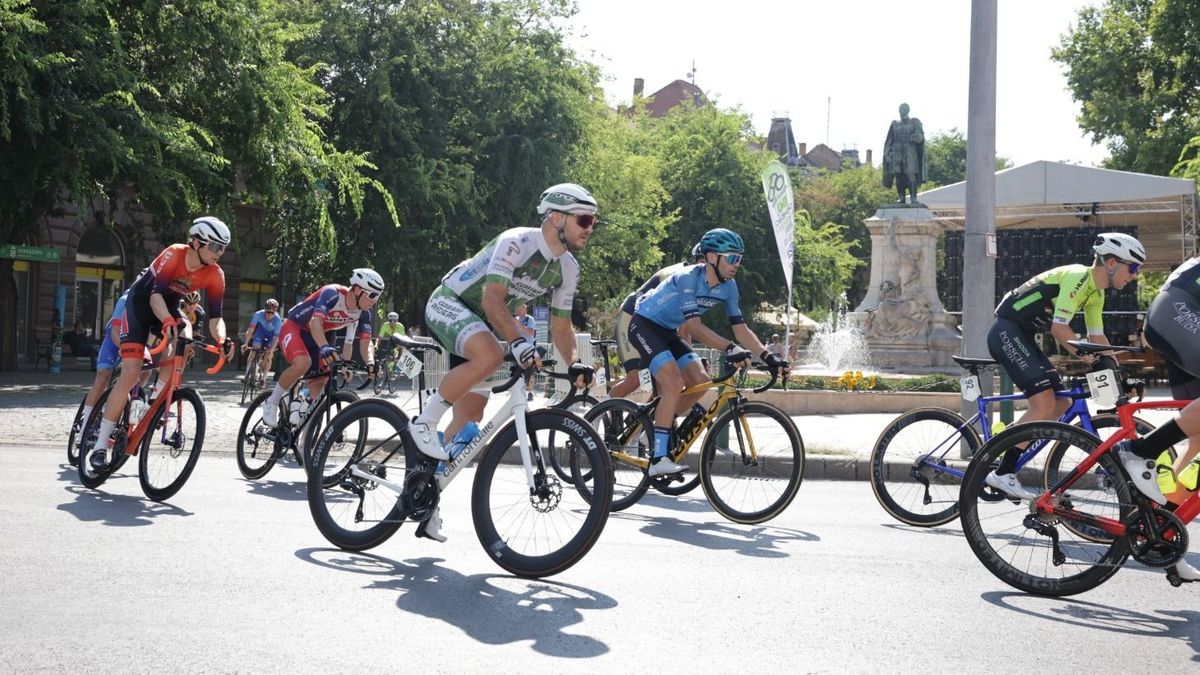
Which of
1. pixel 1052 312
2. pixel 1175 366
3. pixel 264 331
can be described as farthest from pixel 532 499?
pixel 264 331

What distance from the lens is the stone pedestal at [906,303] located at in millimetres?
29297

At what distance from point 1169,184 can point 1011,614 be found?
2691 centimetres

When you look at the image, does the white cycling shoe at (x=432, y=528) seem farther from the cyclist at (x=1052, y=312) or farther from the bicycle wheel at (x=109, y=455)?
the cyclist at (x=1052, y=312)

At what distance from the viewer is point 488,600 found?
18.5 ft

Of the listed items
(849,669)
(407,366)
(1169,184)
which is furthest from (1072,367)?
(849,669)

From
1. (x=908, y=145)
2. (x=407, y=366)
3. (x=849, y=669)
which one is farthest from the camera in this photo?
(x=908, y=145)

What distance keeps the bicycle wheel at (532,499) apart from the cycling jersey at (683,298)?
333 cm

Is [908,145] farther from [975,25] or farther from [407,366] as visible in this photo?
[407,366]

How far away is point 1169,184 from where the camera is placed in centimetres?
2961

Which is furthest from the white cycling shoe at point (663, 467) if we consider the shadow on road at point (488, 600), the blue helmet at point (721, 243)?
the shadow on road at point (488, 600)

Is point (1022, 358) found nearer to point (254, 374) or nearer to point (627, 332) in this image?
point (627, 332)

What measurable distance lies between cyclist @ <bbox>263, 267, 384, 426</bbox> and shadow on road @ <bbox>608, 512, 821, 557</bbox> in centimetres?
300

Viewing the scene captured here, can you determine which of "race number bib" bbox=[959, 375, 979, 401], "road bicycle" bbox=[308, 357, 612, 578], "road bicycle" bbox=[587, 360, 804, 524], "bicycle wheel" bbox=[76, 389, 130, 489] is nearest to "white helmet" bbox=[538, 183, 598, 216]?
"road bicycle" bbox=[308, 357, 612, 578]

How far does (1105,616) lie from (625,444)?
4.26 meters
